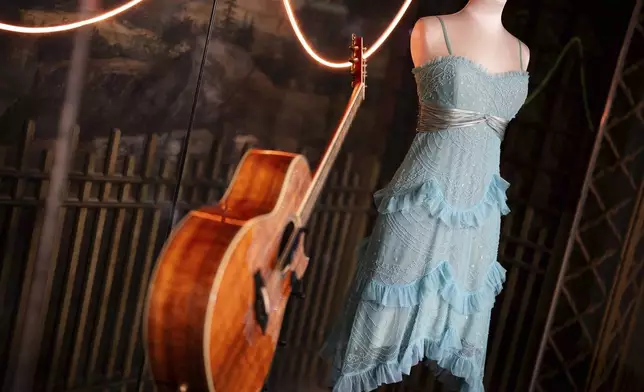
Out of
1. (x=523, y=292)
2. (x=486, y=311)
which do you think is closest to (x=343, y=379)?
(x=486, y=311)

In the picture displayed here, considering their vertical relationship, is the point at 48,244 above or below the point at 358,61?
below

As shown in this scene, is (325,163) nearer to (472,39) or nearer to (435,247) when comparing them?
(435,247)

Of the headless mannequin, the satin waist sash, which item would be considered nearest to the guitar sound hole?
the satin waist sash

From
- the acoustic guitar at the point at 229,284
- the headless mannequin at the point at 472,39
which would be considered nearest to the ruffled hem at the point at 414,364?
the acoustic guitar at the point at 229,284

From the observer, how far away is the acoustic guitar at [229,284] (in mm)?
1375

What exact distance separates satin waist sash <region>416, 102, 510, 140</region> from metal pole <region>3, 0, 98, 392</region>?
1.03 m

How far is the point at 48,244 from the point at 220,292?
989mm

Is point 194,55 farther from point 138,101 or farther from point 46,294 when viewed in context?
point 46,294

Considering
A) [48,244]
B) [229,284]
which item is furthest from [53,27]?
[229,284]

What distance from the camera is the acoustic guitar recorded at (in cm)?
→ 138

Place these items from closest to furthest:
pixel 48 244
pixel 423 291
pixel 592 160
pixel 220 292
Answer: pixel 220 292 → pixel 423 291 → pixel 48 244 → pixel 592 160

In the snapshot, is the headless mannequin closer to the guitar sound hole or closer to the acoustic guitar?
the acoustic guitar

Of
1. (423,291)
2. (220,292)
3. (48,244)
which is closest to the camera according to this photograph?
(220,292)

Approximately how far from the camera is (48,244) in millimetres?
2125
